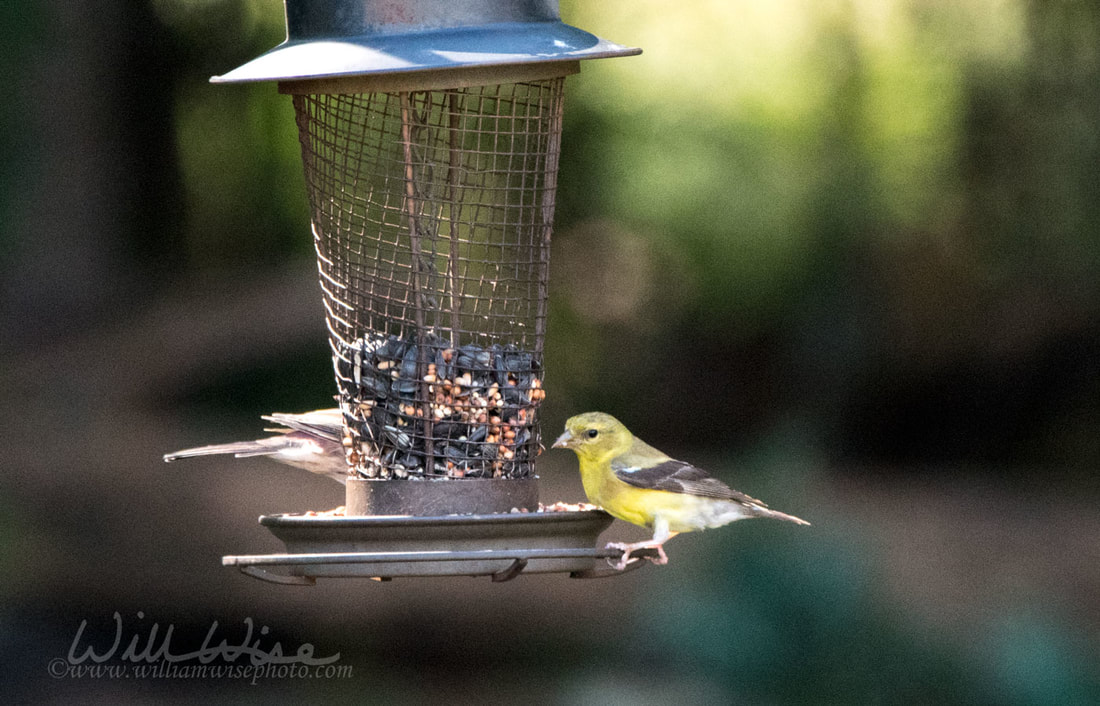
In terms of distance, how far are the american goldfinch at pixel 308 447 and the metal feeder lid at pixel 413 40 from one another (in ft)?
4.77

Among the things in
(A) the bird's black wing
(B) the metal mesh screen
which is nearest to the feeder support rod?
(B) the metal mesh screen

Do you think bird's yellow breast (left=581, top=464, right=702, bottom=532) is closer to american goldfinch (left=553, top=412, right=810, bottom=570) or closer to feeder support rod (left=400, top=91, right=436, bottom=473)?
american goldfinch (left=553, top=412, right=810, bottom=570)

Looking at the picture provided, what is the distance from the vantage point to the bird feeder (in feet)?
11.2

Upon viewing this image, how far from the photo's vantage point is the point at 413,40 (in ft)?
11.3

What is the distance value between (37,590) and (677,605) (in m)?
3.63

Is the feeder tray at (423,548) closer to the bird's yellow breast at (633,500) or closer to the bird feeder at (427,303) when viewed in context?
→ the bird feeder at (427,303)

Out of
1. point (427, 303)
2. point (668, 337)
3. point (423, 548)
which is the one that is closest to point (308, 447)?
point (427, 303)

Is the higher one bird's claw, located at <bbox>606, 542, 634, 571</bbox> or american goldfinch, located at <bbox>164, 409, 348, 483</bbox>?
bird's claw, located at <bbox>606, 542, 634, 571</bbox>

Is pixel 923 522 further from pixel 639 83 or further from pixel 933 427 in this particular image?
pixel 639 83

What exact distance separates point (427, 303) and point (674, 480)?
3.49 feet

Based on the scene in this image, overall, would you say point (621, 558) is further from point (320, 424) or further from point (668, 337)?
point (668, 337)

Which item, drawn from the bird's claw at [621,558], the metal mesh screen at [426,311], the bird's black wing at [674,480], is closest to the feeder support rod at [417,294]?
the metal mesh screen at [426,311]

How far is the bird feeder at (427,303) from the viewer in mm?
3420

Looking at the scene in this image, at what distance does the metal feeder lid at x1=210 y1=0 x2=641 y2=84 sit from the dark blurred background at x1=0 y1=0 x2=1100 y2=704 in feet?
10.9
